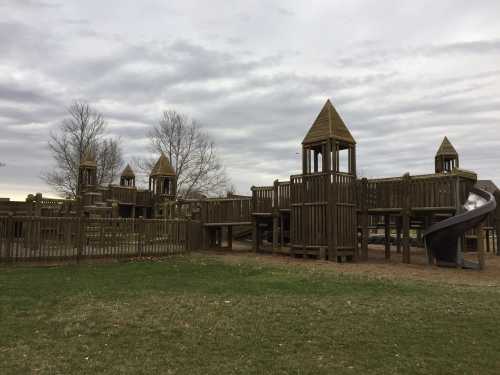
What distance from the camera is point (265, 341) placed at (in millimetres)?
6066

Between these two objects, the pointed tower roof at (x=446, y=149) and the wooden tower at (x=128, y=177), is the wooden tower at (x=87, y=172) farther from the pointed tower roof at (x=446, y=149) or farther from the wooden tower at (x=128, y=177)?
the pointed tower roof at (x=446, y=149)

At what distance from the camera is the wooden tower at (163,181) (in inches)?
1553

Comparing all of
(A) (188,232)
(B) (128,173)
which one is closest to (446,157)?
(A) (188,232)

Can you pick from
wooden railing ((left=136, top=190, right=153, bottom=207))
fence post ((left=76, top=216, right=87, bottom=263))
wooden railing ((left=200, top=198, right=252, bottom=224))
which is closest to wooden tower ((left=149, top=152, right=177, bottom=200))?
wooden railing ((left=136, top=190, right=153, bottom=207))

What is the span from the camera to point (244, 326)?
267 inches

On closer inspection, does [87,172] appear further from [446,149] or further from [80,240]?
[446,149]

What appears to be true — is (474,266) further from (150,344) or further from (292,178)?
(150,344)

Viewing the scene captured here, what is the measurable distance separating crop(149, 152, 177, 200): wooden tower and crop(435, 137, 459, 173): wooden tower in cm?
2239

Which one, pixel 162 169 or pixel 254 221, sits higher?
pixel 162 169

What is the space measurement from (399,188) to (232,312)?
11.4m

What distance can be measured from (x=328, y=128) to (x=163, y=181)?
959 inches

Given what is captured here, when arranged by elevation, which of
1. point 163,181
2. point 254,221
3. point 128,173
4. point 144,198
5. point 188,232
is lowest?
point 188,232

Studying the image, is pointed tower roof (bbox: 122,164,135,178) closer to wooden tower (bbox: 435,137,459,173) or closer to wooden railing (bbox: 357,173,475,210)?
wooden tower (bbox: 435,137,459,173)

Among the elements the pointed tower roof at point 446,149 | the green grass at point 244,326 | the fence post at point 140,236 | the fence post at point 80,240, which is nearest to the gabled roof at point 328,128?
the fence post at point 140,236
